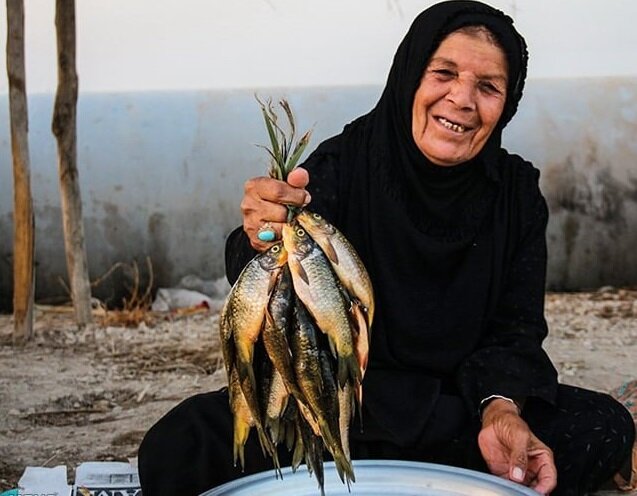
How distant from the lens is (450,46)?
7.89ft

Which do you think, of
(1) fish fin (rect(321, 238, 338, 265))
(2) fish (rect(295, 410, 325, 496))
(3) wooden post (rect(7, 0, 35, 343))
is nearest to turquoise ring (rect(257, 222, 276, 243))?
(1) fish fin (rect(321, 238, 338, 265))

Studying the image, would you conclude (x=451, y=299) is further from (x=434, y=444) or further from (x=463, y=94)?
(x=463, y=94)

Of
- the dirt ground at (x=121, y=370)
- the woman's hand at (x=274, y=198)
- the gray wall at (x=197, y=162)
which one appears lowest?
the dirt ground at (x=121, y=370)

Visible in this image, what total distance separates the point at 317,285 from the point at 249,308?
11cm

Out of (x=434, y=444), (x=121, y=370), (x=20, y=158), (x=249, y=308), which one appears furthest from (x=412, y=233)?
(x=20, y=158)

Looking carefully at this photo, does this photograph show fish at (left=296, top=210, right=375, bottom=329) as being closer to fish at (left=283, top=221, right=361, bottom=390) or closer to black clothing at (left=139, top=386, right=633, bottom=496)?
fish at (left=283, top=221, right=361, bottom=390)

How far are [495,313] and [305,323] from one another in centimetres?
99

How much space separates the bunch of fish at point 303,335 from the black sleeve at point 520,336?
2.34 ft

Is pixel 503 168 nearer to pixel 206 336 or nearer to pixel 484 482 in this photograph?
pixel 484 482

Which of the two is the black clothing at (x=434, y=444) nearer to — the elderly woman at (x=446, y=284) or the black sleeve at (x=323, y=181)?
the elderly woman at (x=446, y=284)

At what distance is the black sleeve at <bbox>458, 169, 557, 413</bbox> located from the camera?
2.54 m

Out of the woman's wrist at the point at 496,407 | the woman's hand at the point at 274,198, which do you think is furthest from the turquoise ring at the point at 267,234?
the woman's wrist at the point at 496,407

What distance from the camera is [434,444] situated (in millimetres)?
2523

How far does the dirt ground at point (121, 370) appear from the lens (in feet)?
12.0
